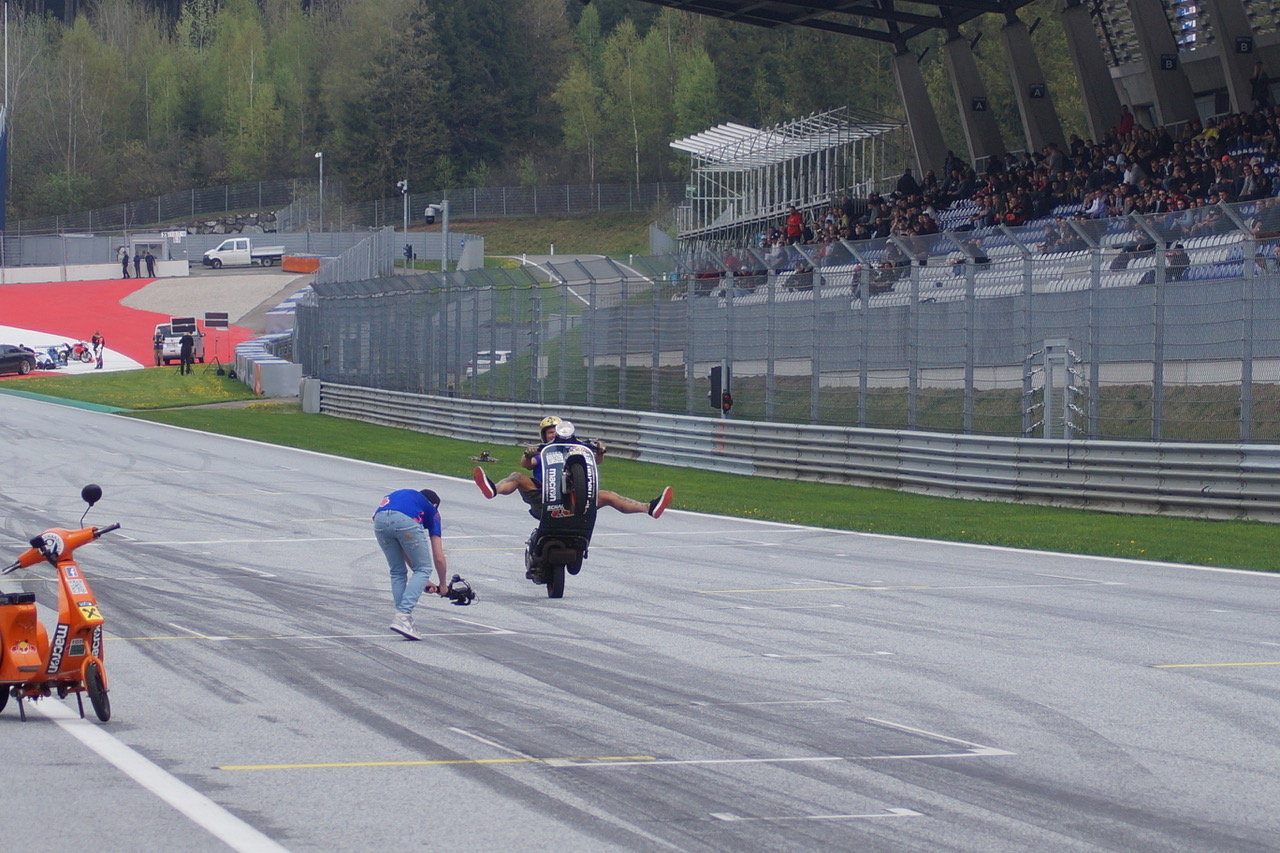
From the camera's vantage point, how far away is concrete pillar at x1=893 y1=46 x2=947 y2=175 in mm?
43062

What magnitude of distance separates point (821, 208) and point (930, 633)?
40.7 meters

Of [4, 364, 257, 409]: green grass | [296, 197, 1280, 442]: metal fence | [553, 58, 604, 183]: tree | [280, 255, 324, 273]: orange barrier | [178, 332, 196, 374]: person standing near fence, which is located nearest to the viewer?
[296, 197, 1280, 442]: metal fence

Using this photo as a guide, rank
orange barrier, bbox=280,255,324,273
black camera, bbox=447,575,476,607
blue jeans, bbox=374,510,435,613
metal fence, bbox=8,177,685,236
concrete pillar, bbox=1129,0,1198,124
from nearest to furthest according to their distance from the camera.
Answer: blue jeans, bbox=374,510,435,613 < black camera, bbox=447,575,476,607 < concrete pillar, bbox=1129,0,1198,124 < orange barrier, bbox=280,255,324,273 < metal fence, bbox=8,177,685,236

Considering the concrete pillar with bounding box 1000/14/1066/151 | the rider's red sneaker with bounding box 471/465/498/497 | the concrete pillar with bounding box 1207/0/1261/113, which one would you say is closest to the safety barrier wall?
the rider's red sneaker with bounding box 471/465/498/497

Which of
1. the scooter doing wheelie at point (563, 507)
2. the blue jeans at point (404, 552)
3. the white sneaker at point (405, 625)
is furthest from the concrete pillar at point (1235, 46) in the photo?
the white sneaker at point (405, 625)

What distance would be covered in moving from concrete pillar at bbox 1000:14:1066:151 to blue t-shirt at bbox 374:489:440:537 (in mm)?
31870

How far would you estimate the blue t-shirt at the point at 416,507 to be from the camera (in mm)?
10530

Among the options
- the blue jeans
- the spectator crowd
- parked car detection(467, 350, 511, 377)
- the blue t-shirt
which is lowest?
the blue jeans

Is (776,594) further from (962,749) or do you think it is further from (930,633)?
(962,749)

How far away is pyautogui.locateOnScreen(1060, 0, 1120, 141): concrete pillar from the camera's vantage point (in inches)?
1458

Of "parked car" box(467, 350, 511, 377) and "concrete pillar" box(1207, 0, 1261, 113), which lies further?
"concrete pillar" box(1207, 0, 1261, 113)

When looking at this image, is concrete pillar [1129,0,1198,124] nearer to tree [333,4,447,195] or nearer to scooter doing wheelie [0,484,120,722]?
scooter doing wheelie [0,484,120,722]

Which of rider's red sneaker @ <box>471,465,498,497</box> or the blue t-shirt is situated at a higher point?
rider's red sneaker @ <box>471,465,498,497</box>

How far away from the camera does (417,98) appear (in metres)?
105
